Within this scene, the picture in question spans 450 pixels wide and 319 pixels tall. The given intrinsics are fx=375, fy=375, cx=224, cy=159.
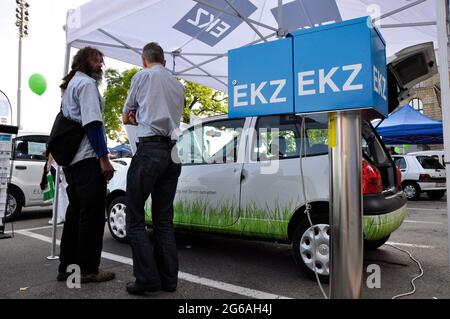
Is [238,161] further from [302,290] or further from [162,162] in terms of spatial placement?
[302,290]

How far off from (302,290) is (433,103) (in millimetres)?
32217

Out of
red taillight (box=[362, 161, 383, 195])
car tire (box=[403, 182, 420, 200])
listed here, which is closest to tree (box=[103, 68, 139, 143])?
car tire (box=[403, 182, 420, 200])

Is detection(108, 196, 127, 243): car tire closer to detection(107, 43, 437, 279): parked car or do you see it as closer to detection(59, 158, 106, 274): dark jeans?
detection(107, 43, 437, 279): parked car

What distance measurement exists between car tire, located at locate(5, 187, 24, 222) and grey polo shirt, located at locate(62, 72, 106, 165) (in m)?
4.58

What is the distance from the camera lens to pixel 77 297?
2967 mm

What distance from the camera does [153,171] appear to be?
117 inches

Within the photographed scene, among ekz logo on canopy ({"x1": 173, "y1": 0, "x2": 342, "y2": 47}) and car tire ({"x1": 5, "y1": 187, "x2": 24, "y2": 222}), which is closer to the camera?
ekz logo on canopy ({"x1": 173, "y1": 0, "x2": 342, "y2": 47})

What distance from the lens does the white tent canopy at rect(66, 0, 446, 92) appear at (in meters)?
5.50

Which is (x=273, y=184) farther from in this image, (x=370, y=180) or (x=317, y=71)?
(x=317, y=71)

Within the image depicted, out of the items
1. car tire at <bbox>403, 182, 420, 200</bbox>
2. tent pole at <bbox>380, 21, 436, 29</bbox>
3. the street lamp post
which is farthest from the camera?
the street lamp post

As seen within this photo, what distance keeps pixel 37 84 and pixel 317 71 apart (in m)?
13.4

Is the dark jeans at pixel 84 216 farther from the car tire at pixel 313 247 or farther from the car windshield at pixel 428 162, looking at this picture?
the car windshield at pixel 428 162
